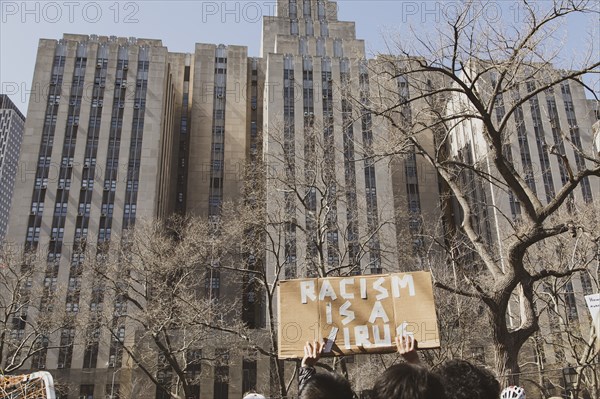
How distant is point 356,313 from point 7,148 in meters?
179

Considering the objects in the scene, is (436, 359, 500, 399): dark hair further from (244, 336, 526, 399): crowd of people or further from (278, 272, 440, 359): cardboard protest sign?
(278, 272, 440, 359): cardboard protest sign

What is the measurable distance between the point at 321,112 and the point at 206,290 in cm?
2569

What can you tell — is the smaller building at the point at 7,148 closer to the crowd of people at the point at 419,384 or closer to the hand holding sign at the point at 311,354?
the hand holding sign at the point at 311,354

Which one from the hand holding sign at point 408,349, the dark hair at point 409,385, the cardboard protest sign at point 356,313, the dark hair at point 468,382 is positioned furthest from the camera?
the cardboard protest sign at point 356,313

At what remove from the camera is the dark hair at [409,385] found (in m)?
3.03

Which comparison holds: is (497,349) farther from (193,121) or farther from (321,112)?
(193,121)

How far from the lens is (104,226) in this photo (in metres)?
62.1

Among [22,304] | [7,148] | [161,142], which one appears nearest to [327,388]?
[22,304]

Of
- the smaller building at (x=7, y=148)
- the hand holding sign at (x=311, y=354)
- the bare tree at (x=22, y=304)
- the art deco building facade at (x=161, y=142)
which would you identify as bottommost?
the hand holding sign at (x=311, y=354)

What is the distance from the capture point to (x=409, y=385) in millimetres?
3055

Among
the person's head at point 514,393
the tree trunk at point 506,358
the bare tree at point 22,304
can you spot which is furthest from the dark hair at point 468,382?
the bare tree at point 22,304

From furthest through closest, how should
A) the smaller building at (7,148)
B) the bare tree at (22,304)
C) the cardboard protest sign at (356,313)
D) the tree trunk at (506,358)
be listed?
the smaller building at (7,148), the bare tree at (22,304), the tree trunk at (506,358), the cardboard protest sign at (356,313)

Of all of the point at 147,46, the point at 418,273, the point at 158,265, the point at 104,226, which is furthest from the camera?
the point at 147,46

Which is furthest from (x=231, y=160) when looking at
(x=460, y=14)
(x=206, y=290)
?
(x=460, y=14)
